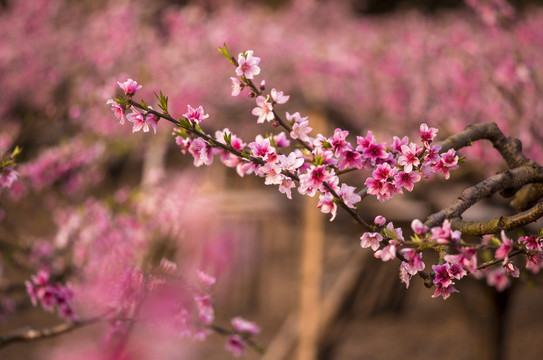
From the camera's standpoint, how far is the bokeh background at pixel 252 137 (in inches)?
153

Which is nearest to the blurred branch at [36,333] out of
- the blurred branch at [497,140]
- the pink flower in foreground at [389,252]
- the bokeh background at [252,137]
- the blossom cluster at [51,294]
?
the blossom cluster at [51,294]

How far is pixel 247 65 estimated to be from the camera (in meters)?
1.49

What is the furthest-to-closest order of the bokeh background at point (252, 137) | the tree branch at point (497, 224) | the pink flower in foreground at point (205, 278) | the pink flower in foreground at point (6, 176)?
the bokeh background at point (252, 137) → the pink flower in foreground at point (205, 278) → the pink flower in foreground at point (6, 176) → the tree branch at point (497, 224)

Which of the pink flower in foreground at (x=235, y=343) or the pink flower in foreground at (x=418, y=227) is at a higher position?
the pink flower in foreground at (x=418, y=227)

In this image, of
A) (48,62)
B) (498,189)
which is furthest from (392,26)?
(498,189)

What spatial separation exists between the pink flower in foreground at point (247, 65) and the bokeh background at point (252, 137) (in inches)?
32.5

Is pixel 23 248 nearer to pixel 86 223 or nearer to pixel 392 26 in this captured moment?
pixel 86 223

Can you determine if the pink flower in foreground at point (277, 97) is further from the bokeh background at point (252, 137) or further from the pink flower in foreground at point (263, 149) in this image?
the bokeh background at point (252, 137)

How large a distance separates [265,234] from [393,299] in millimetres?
2368

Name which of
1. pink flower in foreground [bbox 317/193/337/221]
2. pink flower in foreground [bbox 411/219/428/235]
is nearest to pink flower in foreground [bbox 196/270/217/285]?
pink flower in foreground [bbox 317/193/337/221]

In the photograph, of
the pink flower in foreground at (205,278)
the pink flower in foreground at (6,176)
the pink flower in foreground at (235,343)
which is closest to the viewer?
the pink flower in foreground at (6,176)

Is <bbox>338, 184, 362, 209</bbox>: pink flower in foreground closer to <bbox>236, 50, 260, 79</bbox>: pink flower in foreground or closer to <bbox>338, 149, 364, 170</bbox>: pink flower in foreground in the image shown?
<bbox>338, 149, 364, 170</bbox>: pink flower in foreground

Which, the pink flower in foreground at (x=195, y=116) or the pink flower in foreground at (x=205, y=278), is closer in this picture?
the pink flower in foreground at (x=195, y=116)

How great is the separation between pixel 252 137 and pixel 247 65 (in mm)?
7471
